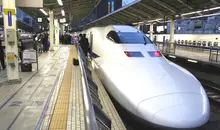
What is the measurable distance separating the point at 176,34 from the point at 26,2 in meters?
18.5

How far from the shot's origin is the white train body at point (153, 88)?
4.04 metres

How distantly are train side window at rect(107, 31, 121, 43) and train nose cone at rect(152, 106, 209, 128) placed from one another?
11.9 feet

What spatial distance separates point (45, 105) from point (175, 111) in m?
2.58

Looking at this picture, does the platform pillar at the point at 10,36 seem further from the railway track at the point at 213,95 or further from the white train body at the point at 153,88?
the railway track at the point at 213,95

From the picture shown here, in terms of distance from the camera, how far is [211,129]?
612 centimetres

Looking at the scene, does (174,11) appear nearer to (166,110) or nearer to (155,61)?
(155,61)

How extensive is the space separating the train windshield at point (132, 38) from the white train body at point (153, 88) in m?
0.27

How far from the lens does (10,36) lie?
6684 mm

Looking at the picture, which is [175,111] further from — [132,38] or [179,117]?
[132,38]

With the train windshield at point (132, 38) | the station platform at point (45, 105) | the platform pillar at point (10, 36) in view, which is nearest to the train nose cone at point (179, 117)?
the station platform at point (45, 105)

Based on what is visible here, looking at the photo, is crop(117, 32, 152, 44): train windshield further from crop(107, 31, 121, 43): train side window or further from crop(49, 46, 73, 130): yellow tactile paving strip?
crop(49, 46, 73, 130): yellow tactile paving strip

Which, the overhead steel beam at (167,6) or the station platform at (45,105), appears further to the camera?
the overhead steel beam at (167,6)

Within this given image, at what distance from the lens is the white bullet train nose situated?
395 cm

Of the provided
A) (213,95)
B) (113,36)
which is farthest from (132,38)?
(213,95)
